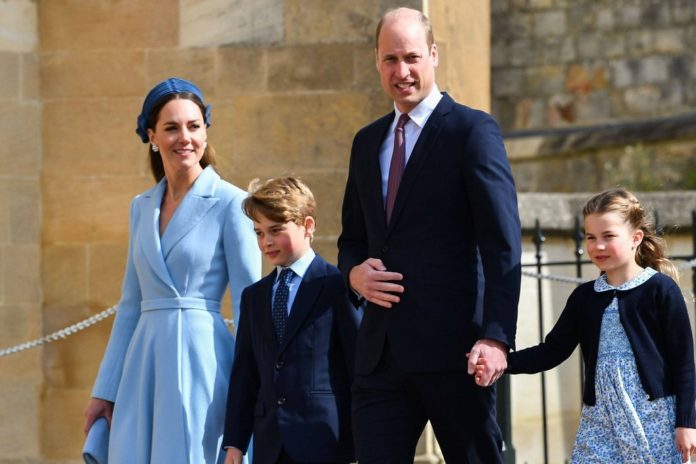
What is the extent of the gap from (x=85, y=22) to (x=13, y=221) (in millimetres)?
984

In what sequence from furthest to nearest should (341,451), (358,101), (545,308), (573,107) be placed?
(573,107) < (545,308) < (358,101) < (341,451)

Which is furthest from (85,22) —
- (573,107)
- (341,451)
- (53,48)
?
(573,107)

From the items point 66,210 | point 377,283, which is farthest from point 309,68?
point 377,283

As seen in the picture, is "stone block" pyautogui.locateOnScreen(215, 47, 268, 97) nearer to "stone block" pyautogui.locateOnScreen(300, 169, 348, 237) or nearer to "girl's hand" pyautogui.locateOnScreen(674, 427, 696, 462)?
"stone block" pyautogui.locateOnScreen(300, 169, 348, 237)

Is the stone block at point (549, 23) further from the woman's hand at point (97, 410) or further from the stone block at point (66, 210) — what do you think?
the woman's hand at point (97, 410)

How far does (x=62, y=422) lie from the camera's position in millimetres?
7715

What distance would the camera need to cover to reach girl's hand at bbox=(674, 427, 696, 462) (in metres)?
4.62

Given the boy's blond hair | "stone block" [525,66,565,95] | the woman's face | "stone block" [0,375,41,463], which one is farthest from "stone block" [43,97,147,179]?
"stone block" [525,66,565,95]

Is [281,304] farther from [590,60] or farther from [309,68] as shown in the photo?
[590,60]

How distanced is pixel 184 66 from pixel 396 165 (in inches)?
Answer: 121

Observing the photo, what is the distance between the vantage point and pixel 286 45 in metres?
7.48

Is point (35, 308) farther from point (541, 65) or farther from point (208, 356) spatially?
point (541, 65)

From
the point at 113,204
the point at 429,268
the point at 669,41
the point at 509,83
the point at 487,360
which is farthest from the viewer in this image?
the point at 509,83

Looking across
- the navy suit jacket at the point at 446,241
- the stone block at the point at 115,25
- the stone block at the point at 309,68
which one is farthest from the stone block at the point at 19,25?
the navy suit jacket at the point at 446,241
